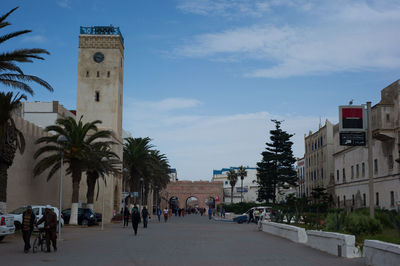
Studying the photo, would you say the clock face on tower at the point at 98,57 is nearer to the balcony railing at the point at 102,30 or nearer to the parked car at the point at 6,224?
the balcony railing at the point at 102,30

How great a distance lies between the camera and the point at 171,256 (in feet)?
45.8

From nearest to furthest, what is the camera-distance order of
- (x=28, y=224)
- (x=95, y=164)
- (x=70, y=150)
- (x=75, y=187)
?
(x=28, y=224) → (x=70, y=150) → (x=75, y=187) → (x=95, y=164)

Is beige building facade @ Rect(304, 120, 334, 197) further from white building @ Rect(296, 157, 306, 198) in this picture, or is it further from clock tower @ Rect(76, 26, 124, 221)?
clock tower @ Rect(76, 26, 124, 221)

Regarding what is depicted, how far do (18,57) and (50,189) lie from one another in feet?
61.8

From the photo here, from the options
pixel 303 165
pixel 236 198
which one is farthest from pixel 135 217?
pixel 236 198

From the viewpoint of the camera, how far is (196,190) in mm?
118188

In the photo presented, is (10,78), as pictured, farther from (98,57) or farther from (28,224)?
(98,57)

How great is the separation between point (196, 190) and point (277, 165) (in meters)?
46.8

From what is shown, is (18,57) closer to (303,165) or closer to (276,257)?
(276,257)

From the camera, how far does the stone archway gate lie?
11675cm

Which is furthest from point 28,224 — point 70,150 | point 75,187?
point 75,187

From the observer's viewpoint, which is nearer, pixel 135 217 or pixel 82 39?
pixel 135 217

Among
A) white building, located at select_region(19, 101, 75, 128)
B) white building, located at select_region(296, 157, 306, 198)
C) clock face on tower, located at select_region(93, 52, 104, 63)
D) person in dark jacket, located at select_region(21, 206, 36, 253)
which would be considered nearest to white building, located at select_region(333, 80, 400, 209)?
clock face on tower, located at select_region(93, 52, 104, 63)

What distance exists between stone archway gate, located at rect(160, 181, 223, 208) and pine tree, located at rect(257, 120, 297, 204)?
41846 millimetres
